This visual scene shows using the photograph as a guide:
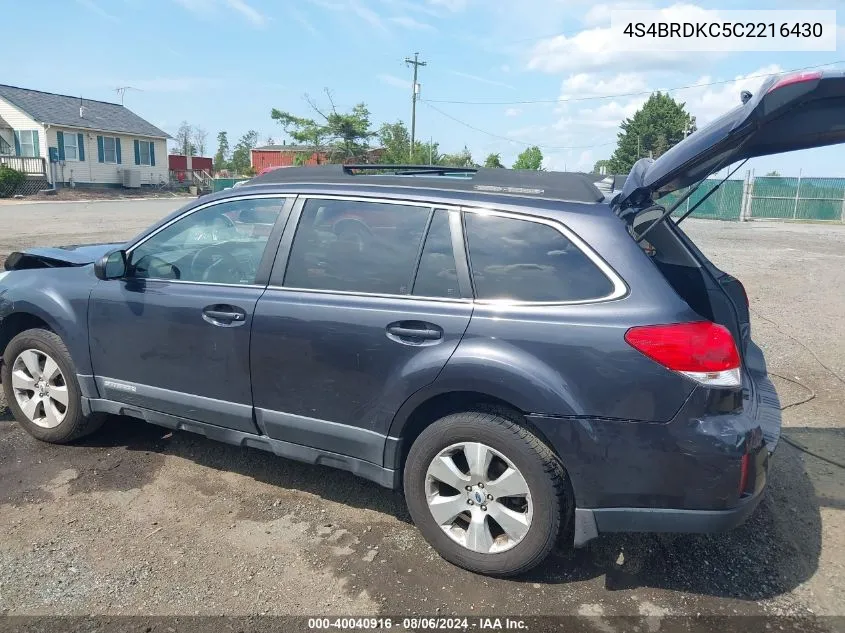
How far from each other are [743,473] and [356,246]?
2.05 m

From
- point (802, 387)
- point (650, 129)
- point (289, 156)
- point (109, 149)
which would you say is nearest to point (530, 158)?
point (650, 129)

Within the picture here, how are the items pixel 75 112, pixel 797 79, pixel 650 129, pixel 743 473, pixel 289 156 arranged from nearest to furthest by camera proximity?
pixel 797 79 → pixel 743 473 → pixel 75 112 → pixel 289 156 → pixel 650 129

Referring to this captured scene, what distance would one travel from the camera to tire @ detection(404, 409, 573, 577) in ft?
9.55

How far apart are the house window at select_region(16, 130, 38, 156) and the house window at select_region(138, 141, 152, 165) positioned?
275 inches

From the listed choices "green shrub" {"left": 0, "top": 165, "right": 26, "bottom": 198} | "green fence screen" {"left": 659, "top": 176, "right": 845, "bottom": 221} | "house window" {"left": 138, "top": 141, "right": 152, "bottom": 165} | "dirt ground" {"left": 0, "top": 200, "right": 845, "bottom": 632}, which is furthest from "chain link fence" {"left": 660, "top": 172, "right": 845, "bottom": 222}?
"house window" {"left": 138, "top": 141, "right": 152, "bottom": 165}

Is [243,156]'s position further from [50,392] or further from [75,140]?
[50,392]

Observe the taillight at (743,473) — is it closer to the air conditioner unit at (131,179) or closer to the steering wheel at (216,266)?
the steering wheel at (216,266)

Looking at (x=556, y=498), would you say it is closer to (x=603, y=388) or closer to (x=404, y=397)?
(x=603, y=388)

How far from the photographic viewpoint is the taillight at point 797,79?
2518mm

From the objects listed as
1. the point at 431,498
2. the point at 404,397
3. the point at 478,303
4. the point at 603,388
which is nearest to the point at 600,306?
the point at 603,388

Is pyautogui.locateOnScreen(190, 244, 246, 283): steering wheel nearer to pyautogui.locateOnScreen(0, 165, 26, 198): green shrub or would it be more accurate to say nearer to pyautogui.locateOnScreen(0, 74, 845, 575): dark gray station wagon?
pyautogui.locateOnScreen(0, 74, 845, 575): dark gray station wagon

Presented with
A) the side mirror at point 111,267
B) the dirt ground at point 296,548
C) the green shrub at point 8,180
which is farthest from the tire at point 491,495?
the green shrub at point 8,180

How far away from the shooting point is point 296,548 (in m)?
3.33

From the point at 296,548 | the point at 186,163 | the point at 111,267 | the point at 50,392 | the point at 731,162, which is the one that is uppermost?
the point at 186,163
